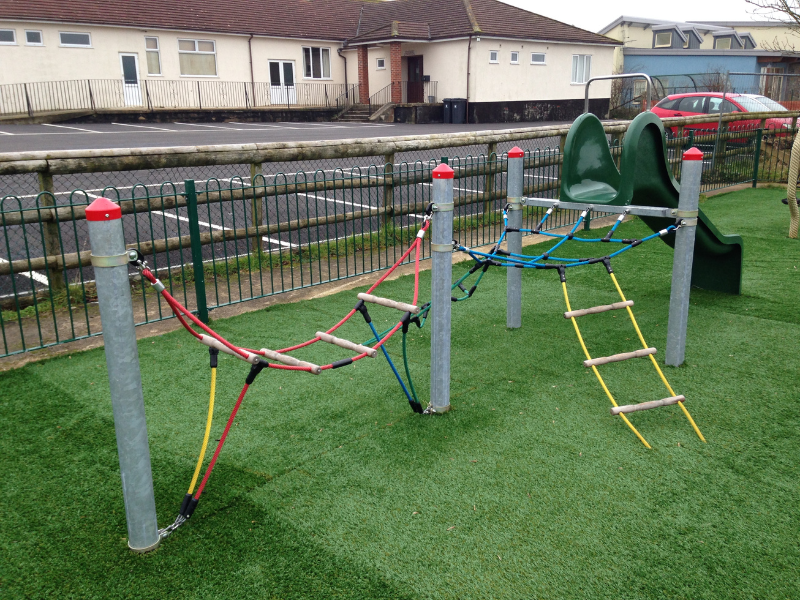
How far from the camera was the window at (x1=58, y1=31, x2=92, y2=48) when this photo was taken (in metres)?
26.2

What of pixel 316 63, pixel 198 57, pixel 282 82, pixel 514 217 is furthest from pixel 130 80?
pixel 514 217

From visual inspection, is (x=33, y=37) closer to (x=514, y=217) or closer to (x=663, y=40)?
(x=514, y=217)

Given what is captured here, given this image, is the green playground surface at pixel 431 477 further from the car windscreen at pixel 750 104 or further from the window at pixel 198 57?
the window at pixel 198 57

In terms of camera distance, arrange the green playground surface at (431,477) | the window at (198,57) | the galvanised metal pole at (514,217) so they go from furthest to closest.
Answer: the window at (198,57), the galvanised metal pole at (514,217), the green playground surface at (431,477)

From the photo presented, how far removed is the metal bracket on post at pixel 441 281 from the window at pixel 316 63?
103 feet

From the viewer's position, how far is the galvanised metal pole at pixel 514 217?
538 centimetres

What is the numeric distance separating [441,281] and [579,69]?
35039 millimetres

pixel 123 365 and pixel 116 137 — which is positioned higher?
pixel 116 137

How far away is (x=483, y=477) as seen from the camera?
11.3ft

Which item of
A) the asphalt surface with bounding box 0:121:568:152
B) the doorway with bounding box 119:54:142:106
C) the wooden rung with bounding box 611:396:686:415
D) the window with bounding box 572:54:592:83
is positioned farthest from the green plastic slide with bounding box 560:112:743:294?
the window with bounding box 572:54:592:83

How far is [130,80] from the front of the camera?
91.6 feet

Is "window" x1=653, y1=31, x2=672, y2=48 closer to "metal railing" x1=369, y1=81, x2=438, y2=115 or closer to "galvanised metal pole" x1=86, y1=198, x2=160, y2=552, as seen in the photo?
"metal railing" x1=369, y1=81, x2=438, y2=115

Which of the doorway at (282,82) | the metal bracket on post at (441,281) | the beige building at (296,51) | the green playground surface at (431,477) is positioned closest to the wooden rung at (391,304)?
the metal bracket on post at (441,281)

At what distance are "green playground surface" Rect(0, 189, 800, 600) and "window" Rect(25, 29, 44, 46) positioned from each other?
25.3 m
